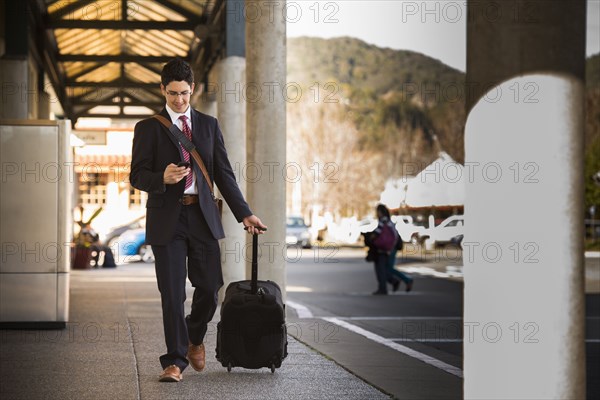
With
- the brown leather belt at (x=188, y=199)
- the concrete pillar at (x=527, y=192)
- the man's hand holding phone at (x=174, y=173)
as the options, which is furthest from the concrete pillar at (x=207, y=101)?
the concrete pillar at (x=527, y=192)

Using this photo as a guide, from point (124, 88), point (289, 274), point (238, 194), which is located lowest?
point (289, 274)

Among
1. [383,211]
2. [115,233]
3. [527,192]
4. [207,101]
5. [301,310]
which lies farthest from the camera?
[115,233]

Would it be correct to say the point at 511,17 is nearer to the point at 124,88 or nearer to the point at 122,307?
the point at 122,307

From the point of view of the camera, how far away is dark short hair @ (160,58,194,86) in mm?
7078

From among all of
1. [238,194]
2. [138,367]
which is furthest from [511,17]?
[138,367]

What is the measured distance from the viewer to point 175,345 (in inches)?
298

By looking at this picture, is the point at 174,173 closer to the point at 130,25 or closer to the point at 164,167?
the point at 164,167

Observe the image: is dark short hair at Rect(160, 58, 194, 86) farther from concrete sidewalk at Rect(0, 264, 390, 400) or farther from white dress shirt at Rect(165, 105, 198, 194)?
concrete sidewalk at Rect(0, 264, 390, 400)

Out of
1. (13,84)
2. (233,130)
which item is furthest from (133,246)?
(233,130)

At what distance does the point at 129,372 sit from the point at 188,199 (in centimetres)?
170

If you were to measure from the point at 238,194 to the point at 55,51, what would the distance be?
71.4 ft

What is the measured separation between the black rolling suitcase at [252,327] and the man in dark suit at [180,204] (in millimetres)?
190

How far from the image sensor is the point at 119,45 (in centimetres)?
3041

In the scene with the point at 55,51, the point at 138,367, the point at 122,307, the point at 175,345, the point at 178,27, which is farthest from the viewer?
the point at 55,51
